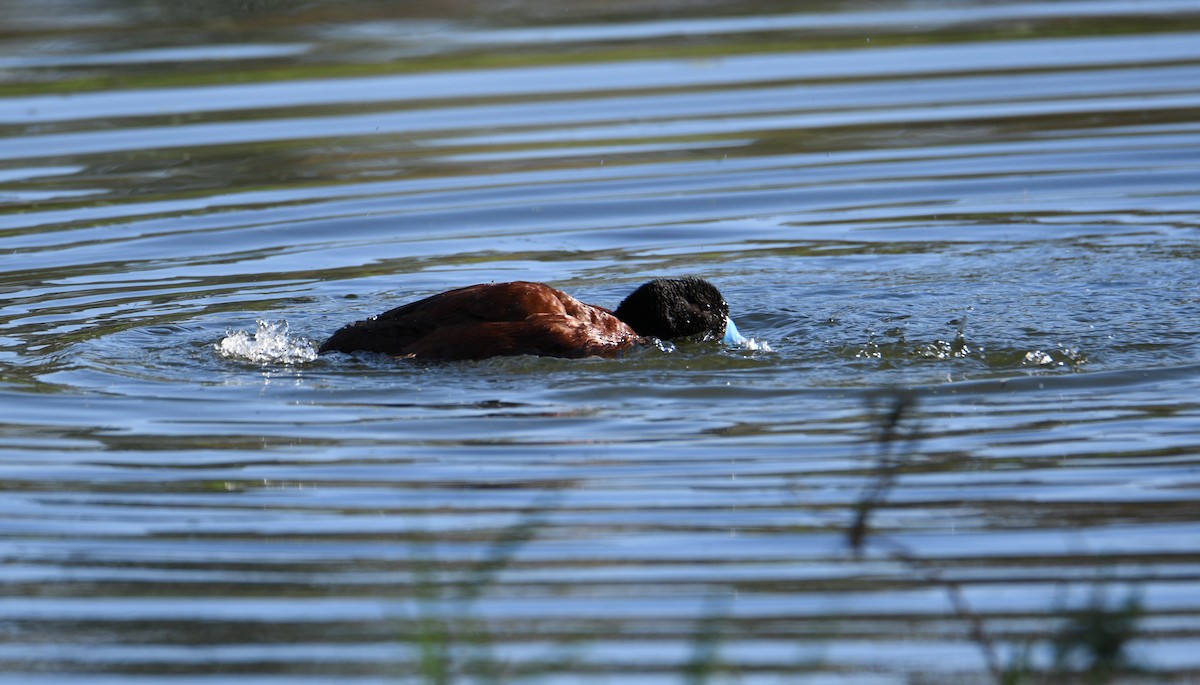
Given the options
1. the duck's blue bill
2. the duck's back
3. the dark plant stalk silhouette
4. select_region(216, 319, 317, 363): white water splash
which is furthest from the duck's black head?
the dark plant stalk silhouette

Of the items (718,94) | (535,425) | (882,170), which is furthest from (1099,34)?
(535,425)

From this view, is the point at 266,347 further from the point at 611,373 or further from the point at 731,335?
the point at 731,335

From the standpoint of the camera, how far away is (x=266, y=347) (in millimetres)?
8539

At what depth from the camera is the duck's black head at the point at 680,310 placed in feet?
28.1

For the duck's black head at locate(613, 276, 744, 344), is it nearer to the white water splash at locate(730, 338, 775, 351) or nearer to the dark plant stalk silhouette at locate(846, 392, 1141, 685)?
the white water splash at locate(730, 338, 775, 351)

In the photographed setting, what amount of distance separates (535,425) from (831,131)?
25.0ft

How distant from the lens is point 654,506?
6.07 metres

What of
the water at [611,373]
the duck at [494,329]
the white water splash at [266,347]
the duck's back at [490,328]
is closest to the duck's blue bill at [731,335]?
the duck at [494,329]

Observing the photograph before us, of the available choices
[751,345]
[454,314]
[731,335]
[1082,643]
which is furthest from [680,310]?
[1082,643]

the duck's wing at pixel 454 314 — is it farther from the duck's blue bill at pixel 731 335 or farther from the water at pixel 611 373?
the duck's blue bill at pixel 731 335

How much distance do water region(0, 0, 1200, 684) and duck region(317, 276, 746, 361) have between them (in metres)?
0.14

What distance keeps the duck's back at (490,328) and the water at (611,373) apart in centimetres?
13

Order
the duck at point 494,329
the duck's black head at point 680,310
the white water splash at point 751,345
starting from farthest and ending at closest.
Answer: the duck's black head at point 680,310 < the white water splash at point 751,345 < the duck at point 494,329

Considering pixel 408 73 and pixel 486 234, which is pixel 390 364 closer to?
pixel 486 234
